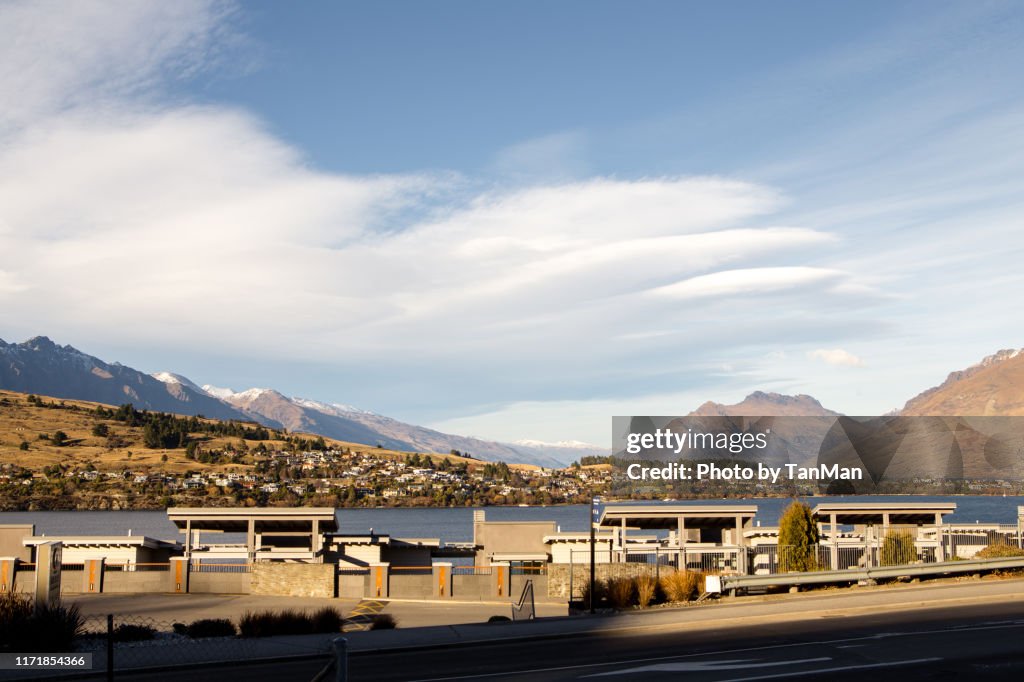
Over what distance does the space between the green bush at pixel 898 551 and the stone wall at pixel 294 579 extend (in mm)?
27890

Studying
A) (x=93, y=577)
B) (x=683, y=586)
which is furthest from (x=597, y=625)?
(x=93, y=577)

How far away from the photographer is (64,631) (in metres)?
21.5

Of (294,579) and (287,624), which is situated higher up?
(287,624)

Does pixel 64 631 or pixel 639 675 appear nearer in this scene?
pixel 639 675

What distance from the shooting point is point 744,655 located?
67.5 ft

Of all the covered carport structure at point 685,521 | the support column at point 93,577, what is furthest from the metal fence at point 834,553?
the support column at point 93,577

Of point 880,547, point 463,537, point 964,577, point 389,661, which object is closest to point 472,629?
point 389,661

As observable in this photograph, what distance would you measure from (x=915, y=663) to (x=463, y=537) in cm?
14961

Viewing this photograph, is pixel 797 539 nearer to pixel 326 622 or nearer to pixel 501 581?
pixel 501 581

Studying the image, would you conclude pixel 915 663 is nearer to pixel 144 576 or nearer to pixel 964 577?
pixel 964 577

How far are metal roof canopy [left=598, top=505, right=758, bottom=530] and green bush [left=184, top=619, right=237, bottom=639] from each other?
2623 cm

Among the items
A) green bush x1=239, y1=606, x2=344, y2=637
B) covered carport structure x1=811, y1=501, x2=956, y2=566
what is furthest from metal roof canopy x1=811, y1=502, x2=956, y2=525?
green bush x1=239, y1=606, x2=344, y2=637

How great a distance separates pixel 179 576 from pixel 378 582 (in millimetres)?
10891

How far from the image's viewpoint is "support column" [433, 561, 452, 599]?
49.7m
